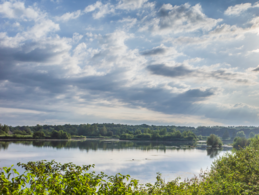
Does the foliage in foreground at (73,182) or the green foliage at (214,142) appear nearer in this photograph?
the foliage in foreground at (73,182)

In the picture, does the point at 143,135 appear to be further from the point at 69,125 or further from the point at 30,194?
the point at 30,194

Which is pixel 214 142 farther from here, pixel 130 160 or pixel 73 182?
pixel 73 182

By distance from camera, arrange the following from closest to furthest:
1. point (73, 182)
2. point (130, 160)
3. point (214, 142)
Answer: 1. point (73, 182)
2. point (130, 160)
3. point (214, 142)

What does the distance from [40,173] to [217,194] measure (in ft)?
22.9

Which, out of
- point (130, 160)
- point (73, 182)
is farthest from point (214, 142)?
point (73, 182)

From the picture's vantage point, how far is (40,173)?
5918 mm

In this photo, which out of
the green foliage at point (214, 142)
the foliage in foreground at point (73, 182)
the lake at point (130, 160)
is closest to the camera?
the foliage in foreground at point (73, 182)

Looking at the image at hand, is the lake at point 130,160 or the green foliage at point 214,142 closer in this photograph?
the lake at point 130,160

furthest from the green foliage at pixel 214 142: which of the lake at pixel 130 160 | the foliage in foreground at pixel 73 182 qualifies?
the foliage in foreground at pixel 73 182

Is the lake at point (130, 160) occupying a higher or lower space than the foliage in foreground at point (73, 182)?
lower

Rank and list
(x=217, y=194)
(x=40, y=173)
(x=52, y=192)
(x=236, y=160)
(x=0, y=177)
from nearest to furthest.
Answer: (x=0, y=177)
(x=52, y=192)
(x=40, y=173)
(x=217, y=194)
(x=236, y=160)

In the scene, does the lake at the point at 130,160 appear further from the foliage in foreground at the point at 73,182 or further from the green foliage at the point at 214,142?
the green foliage at the point at 214,142

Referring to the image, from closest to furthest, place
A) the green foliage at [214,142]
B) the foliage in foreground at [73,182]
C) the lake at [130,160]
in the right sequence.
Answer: the foliage in foreground at [73,182], the lake at [130,160], the green foliage at [214,142]

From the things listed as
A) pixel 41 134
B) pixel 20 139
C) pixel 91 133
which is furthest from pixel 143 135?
pixel 20 139
